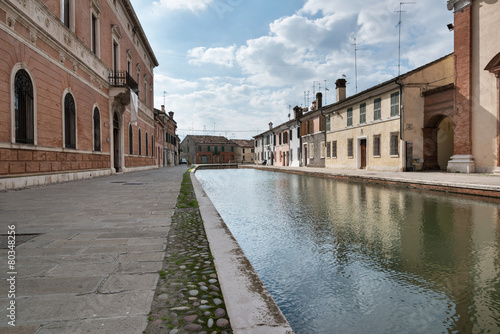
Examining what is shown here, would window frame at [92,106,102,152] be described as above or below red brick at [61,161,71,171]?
above

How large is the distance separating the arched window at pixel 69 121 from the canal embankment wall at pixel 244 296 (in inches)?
451

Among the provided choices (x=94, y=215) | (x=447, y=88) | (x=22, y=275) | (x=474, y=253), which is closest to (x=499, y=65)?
(x=447, y=88)

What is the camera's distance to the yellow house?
19.1 m

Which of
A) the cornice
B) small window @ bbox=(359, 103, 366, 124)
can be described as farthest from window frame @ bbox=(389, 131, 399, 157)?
the cornice

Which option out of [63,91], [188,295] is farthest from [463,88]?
[63,91]

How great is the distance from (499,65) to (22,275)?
64.2 ft

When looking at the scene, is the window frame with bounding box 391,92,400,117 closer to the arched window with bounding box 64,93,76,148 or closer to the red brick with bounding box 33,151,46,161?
the arched window with bounding box 64,93,76,148

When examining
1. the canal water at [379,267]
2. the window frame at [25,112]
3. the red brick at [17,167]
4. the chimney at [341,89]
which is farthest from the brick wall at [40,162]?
the chimney at [341,89]

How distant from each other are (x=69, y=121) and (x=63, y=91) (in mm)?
1350

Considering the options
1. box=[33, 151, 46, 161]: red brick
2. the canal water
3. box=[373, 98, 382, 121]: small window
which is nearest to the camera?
the canal water

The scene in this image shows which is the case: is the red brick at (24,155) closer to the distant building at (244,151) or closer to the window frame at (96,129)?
the window frame at (96,129)

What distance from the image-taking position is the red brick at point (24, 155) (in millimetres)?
8586

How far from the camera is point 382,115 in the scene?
837 inches

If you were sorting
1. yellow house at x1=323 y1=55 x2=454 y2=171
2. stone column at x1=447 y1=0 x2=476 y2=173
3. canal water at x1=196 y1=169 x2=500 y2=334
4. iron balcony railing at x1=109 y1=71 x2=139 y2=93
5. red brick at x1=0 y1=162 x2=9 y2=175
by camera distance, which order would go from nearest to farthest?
canal water at x1=196 y1=169 x2=500 y2=334
red brick at x1=0 y1=162 x2=9 y2=175
stone column at x1=447 y1=0 x2=476 y2=173
iron balcony railing at x1=109 y1=71 x2=139 y2=93
yellow house at x1=323 y1=55 x2=454 y2=171
